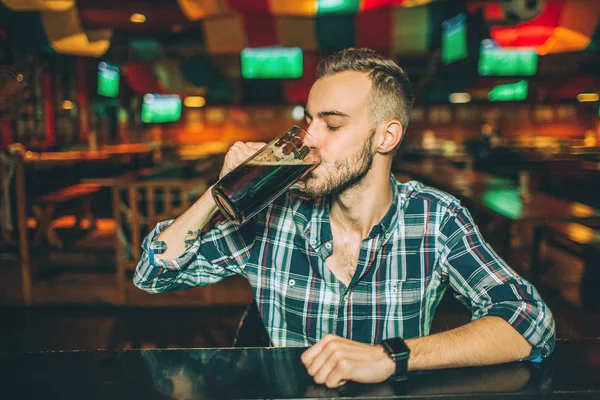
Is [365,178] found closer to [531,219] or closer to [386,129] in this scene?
[386,129]

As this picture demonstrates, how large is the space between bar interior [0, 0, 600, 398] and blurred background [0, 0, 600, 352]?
0.02 metres

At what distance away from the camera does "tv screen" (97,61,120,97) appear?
9.38 m

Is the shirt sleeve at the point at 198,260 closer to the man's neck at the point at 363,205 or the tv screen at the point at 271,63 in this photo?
the man's neck at the point at 363,205

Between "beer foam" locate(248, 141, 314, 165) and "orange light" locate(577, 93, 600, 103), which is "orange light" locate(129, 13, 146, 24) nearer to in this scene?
"beer foam" locate(248, 141, 314, 165)

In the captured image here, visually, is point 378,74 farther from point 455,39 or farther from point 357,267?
point 455,39

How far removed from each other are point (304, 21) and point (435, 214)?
3.95 m

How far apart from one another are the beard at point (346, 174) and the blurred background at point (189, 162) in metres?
1.18

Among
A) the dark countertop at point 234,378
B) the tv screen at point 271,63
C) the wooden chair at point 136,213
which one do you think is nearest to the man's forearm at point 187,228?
the dark countertop at point 234,378

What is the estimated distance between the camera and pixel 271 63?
719 cm

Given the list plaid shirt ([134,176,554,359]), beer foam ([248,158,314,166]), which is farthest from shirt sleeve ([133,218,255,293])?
beer foam ([248,158,314,166])

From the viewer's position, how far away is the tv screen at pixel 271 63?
7125 mm

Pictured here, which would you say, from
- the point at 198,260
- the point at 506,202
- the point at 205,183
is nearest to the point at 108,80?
the point at 205,183

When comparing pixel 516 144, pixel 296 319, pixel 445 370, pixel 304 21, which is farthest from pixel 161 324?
pixel 516 144

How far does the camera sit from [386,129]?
1.26m
